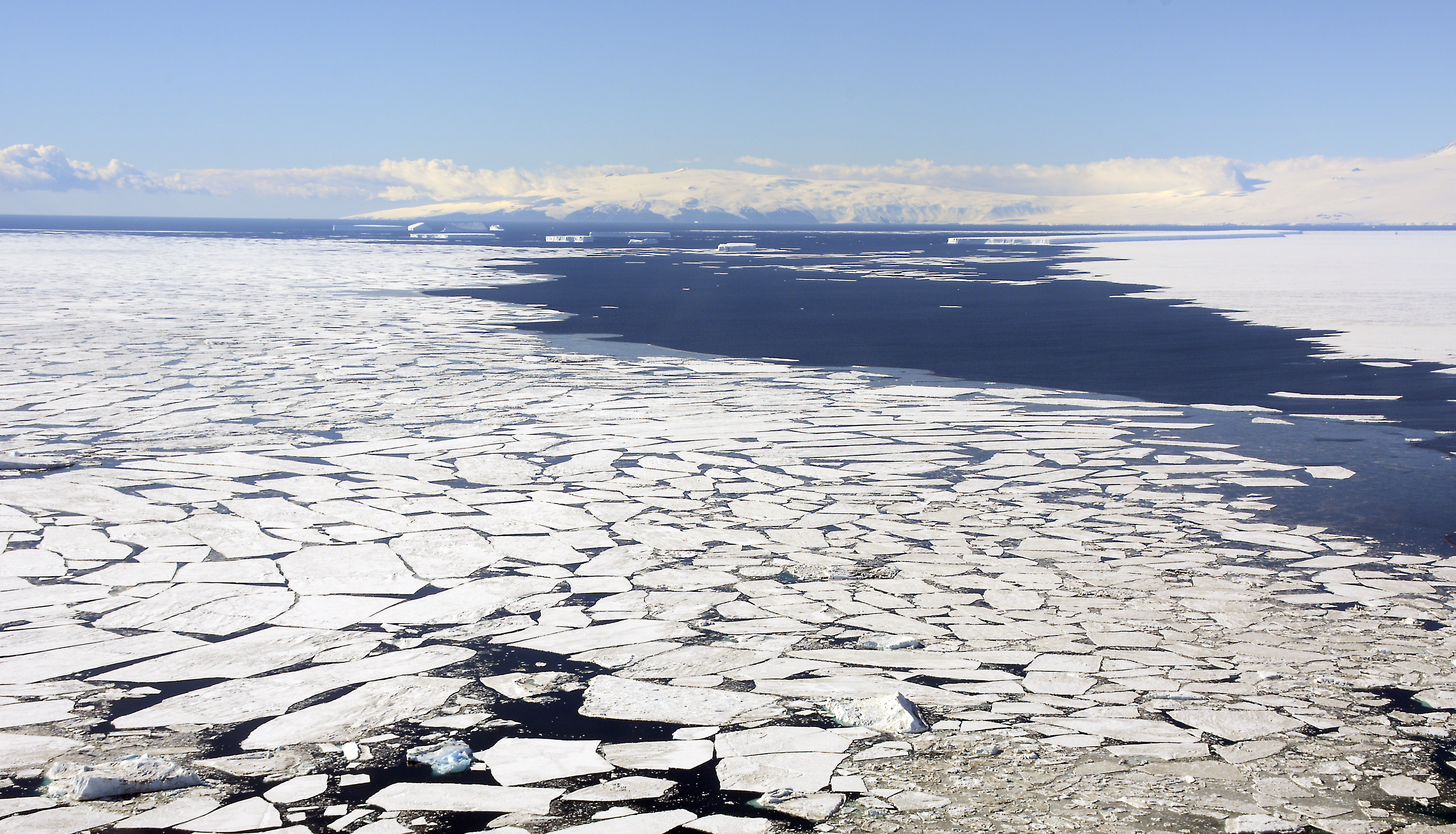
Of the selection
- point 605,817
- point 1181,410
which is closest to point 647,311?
point 1181,410

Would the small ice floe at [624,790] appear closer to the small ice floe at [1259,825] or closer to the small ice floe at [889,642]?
the small ice floe at [889,642]

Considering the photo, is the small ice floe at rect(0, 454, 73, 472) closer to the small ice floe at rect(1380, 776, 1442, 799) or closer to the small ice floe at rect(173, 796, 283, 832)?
the small ice floe at rect(173, 796, 283, 832)

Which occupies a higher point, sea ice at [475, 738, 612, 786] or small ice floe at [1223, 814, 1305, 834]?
small ice floe at [1223, 814, 1305, 834]

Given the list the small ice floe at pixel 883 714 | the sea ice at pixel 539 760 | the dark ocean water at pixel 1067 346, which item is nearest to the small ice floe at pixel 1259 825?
the small ice floe at pixel 883 714

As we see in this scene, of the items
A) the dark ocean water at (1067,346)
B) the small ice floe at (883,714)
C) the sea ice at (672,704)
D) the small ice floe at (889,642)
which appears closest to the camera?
the small ice floe at (883,714)

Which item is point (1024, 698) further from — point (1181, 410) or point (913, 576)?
point (1181, 410)

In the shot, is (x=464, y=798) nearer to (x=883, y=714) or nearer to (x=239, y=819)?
(x=239, y=819)

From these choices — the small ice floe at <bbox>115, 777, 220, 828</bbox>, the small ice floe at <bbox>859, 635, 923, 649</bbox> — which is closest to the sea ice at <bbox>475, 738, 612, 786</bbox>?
the small ice floe at <bbox>115, 777, 220, 828</bbox>
